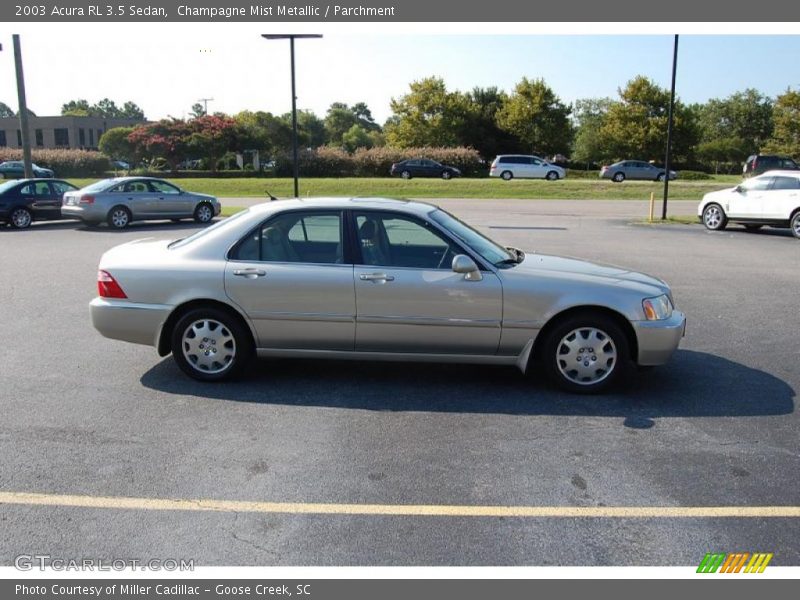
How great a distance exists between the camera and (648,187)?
38.8m

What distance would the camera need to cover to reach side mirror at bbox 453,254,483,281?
5430 mm

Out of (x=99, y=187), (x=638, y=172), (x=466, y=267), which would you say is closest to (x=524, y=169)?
(x=638, y=172)

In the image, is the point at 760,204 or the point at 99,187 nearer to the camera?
the point at 760,204

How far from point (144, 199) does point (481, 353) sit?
640 inches

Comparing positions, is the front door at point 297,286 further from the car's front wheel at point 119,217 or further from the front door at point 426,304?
the car's front wheel at point 119,217

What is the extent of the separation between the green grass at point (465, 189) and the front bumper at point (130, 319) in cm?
2924

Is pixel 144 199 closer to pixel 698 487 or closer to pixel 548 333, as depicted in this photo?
pixel 548 333

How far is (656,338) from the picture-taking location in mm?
5559

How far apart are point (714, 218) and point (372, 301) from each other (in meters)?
16.7

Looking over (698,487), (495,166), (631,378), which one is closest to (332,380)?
(631,378)

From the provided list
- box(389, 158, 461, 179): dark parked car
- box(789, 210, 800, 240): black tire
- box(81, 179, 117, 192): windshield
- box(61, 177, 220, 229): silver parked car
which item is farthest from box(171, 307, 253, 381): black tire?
box(389, 158, 461, 179): dark parked car

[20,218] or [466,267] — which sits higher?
[466,267]

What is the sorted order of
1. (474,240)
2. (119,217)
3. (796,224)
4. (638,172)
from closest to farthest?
(474,240) < (796,224) < (119,217) < (638,172)

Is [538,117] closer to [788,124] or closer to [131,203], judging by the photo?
[788,124]
